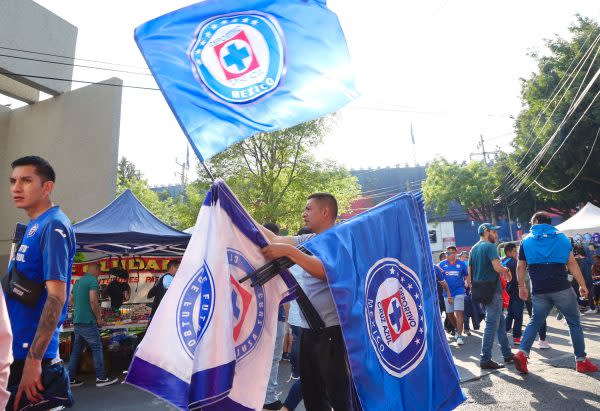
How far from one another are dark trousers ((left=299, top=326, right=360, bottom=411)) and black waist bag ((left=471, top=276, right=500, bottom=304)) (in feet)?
13.2

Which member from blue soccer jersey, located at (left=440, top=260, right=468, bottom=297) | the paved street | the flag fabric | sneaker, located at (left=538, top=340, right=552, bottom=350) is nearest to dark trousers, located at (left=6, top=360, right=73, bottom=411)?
the flag fabric

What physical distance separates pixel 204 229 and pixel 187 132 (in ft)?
1.84

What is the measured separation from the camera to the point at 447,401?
321 centimetres

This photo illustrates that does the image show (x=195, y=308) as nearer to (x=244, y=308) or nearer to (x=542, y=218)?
(x=244, y=308)

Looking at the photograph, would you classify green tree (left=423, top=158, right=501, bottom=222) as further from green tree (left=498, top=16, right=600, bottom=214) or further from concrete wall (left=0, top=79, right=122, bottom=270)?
concrete wall (left=0, top=79, right=122, bottom=270)

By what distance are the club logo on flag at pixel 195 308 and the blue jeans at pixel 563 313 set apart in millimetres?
4771

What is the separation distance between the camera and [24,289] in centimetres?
245

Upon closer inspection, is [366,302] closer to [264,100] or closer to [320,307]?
[320,307]

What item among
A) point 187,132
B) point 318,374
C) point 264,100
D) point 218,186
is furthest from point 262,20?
point 318,374

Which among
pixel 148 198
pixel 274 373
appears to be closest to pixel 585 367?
pixel 274 373

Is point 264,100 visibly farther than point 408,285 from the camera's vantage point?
No

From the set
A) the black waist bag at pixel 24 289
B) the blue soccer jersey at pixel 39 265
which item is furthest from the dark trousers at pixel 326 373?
the black waist bag at pixel 24 289

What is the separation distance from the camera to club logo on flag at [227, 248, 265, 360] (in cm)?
250

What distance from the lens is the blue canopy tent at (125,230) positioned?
8.19 metres
